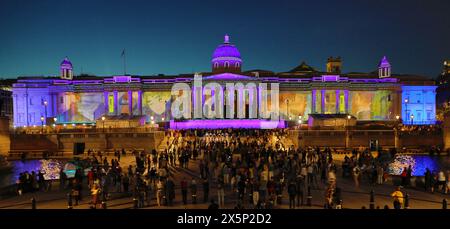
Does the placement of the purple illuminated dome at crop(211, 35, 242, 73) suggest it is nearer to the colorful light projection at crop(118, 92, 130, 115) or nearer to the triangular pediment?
the triangular pediment

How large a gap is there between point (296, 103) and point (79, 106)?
45130mm

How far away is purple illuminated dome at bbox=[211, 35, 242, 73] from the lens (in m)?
94.0

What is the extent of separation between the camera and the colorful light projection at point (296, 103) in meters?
85.0

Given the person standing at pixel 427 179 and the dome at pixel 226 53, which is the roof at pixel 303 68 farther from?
the person standing at pixel 427 179

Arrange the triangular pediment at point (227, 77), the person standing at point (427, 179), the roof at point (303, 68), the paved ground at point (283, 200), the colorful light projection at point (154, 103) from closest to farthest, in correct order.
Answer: the paved ground at point (283, 200) < the person standing at point (427, 179) < the triangular pediment at point (227, 77) < the colorful light projection at point (154, 103) < the roof at point (303, 68)

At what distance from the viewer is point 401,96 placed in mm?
86312

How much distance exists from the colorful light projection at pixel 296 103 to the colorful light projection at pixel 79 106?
37.3m

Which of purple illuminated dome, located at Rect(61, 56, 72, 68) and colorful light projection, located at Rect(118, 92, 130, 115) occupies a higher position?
purple illuminated dome, located at Rect(61, 56, 72, 68)

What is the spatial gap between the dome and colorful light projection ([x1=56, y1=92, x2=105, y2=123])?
2780 centimetres

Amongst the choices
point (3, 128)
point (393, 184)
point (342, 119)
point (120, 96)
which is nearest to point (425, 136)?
point (342, 119)

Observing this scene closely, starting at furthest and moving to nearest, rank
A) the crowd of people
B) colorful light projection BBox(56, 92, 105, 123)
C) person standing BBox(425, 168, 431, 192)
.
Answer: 1. colorful light projection BBox(56, 92, 105, 123)
2. person standing BBox(425, 168, 431, 192)
3. the crowd of people

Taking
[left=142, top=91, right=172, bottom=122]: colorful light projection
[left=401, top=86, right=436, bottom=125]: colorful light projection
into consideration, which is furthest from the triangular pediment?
[left=401, top=86, right=436, bottom=125]: colorful light projection

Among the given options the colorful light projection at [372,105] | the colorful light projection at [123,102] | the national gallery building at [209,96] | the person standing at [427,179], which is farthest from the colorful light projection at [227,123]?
the person standing at [427,179]
